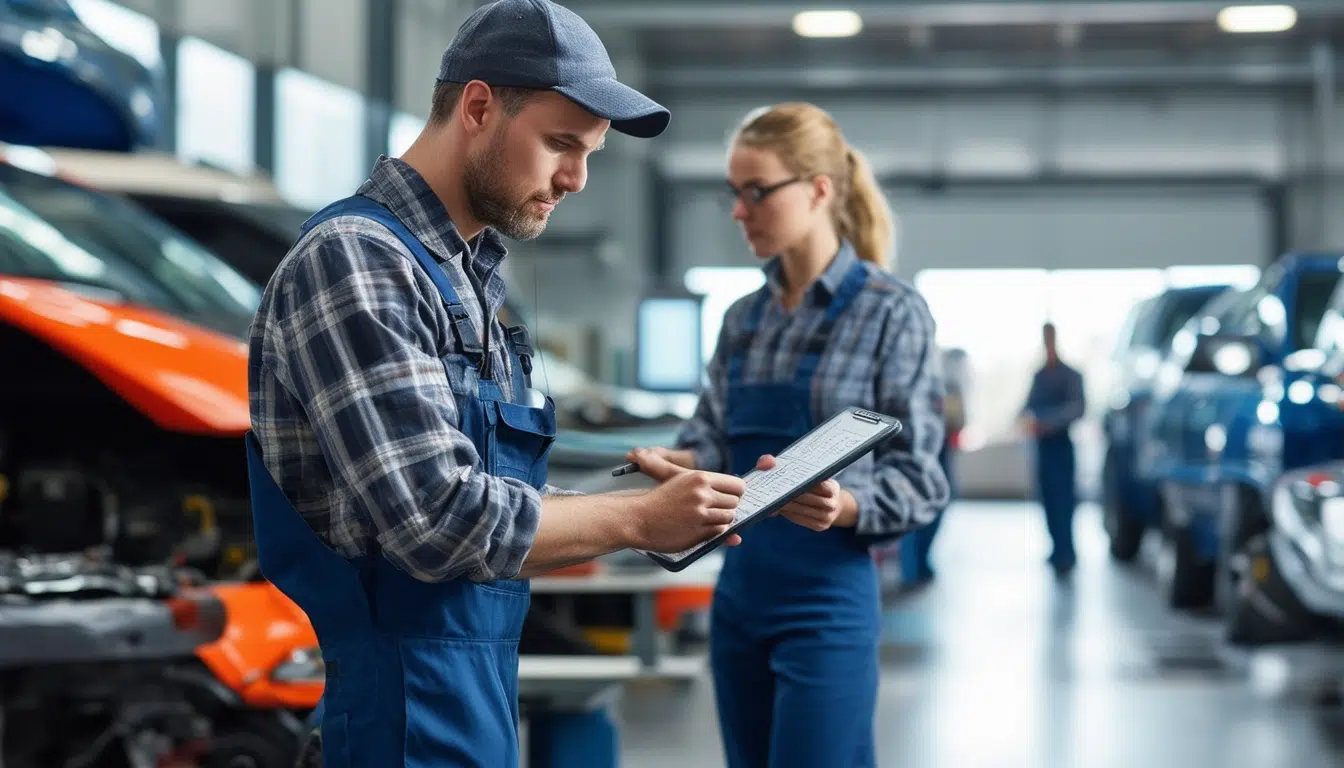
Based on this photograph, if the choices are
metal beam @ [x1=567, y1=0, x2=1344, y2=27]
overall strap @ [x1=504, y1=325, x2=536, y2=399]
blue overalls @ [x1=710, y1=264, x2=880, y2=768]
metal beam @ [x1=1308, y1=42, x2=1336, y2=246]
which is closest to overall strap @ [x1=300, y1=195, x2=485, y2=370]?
overall strap @ [x1=504, y1=325, x2=536, y2=399]

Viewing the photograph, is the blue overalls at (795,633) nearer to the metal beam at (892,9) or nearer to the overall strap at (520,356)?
the overall strap at (520,356)

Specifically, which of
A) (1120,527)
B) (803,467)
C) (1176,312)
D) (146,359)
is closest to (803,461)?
(803,467)

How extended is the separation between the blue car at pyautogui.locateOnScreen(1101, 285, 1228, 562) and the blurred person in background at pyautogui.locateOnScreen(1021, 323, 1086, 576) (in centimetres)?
39

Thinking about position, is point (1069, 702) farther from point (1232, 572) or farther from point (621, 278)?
point (621, 278)

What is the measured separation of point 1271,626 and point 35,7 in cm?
486

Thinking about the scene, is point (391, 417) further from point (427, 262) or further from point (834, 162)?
point (834, 162)

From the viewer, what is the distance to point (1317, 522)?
5590 millimetres

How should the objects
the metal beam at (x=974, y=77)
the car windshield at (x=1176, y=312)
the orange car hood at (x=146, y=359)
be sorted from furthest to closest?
the metal beam at (x=974, y=77) → the car windshield at (x=1176, y=312) → the orange car hood at (x=146, y=359)

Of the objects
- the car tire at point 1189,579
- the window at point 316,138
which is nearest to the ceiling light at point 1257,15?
the car tire at point 1189,579

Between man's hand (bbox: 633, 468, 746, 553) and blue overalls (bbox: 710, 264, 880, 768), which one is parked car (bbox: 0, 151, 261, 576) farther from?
man's hand (bbox: 633, 468, 746, 553)

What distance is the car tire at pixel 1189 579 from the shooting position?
29.1ft

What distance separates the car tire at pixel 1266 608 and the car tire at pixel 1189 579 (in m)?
2.46

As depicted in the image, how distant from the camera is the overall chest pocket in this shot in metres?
1.77

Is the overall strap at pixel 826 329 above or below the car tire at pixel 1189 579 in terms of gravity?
above
